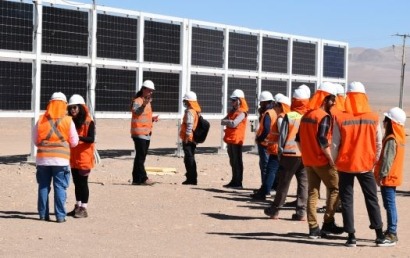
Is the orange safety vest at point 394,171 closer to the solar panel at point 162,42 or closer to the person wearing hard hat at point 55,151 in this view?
the person wearing hard hat at point 55,151

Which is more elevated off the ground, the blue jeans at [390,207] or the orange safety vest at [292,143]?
the orange safety vest at [292,143]

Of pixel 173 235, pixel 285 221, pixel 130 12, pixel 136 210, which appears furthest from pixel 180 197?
pixel 130 12

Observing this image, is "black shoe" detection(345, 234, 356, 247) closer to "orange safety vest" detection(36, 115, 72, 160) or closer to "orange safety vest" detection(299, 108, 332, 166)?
"orange safety vest" detection(299, 108, 332, 166)

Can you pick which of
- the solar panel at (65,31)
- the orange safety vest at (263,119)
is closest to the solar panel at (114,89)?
the solar panel at (65,31)

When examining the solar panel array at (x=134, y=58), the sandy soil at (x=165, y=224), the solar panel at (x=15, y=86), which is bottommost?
the sandy soil at (x=165, y=224)

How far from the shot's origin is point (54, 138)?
11250 millimetres

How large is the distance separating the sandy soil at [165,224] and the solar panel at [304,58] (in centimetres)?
769

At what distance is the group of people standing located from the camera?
1002 centimetres

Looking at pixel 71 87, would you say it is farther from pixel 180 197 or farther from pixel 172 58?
pixel 180 197

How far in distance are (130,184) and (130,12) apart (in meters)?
A: 5.01

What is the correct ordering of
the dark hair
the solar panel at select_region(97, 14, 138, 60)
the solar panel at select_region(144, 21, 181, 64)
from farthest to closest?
the solar panel at select_region(144, 21, 181, 64) → the solar panel at select_region(97, 14, 138, 60) → the dark hair

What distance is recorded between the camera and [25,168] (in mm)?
17234

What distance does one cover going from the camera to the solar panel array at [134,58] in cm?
1723

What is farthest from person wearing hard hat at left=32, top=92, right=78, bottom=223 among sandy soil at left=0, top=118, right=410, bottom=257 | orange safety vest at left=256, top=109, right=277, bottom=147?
orange safety vest at left=256, top=109, right=277, bottom=147
